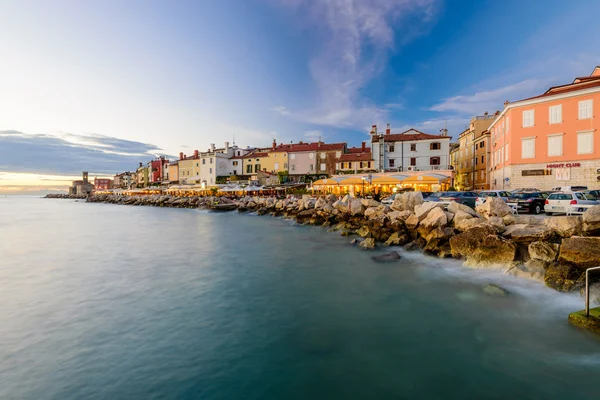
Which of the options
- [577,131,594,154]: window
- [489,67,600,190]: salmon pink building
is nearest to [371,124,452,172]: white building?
[489,67,600,190]: salmon pink building

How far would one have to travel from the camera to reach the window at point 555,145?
86.2ft

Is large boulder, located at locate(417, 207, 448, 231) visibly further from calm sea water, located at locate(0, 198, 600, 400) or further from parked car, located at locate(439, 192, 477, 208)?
parked car, located at locate(439, 192, 477, 208)

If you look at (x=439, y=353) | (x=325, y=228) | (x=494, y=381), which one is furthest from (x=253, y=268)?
(x=325, y=228)

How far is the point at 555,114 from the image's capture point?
26500mm

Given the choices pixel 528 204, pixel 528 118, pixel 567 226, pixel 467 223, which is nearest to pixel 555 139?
pixel 528 118

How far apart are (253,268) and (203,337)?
20.9 feet

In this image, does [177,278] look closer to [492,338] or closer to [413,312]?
[413,312]

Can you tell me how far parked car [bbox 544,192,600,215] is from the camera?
15848 mm

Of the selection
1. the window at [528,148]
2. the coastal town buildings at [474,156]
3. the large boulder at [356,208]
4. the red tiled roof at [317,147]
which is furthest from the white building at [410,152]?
the large boulder at [356,208]

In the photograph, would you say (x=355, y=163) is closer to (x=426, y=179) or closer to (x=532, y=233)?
(x=426, y=179)

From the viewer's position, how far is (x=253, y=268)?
1336 centimetres

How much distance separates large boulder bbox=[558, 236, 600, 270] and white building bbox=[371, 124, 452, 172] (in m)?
38.6

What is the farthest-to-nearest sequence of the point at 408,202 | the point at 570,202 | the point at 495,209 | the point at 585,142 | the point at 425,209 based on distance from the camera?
the point at 585,142
the point at 408,202
the point at 570,202
the point at 425,209
the point at 495,209

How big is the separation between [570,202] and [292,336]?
18310 mm
